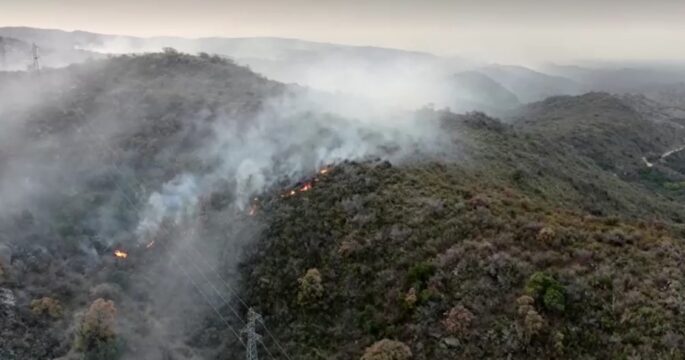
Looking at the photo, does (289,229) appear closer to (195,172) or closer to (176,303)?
(176,303)

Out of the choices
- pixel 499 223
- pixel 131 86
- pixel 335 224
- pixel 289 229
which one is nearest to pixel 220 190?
pixel 289 229

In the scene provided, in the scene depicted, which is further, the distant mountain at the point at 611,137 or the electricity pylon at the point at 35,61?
the distant mountain at the point at 611,137

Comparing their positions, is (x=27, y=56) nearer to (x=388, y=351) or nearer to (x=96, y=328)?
(x=96, y=328)

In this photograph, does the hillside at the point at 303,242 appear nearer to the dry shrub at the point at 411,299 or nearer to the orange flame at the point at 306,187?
the dry shrub at the point at 411,299

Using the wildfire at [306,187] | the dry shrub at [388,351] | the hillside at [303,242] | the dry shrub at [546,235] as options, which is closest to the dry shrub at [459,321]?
the hillside at [303,242]

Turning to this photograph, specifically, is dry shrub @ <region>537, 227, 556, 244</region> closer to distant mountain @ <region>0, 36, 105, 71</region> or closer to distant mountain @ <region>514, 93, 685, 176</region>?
distant mountain @ <region>514, 93, 685, 176</region>

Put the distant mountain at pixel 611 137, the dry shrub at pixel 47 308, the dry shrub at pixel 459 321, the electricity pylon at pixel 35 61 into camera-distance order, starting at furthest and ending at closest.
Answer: the distant mountain at pixel 611 137 → the electricity pylon at pixel 35 61 → the dry shrub at pixel 47 308 → the dry shrub at pixel 459 321
